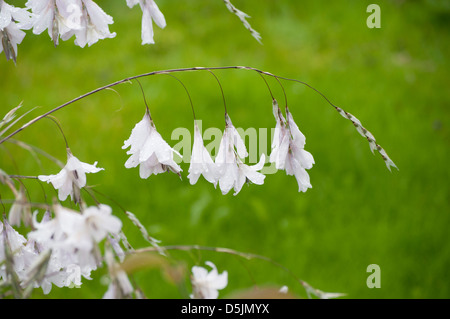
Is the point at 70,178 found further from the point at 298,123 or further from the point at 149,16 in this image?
the point at 298,123

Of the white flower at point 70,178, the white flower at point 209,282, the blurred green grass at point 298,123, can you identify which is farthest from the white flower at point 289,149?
the blurred green grass at point 298,123

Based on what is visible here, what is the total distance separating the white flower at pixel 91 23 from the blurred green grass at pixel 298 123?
2.87 feet

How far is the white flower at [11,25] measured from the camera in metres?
0.96

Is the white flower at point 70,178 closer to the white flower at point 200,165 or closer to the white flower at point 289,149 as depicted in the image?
the white flower at point 200,165

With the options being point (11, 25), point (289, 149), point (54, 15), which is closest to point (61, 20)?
point (54, 15)

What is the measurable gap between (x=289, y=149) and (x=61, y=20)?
538 mm

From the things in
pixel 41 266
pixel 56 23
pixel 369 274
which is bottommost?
pixel 369 274

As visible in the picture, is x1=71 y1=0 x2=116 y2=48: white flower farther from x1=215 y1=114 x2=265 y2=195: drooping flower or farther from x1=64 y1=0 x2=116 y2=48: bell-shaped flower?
x1=215 y1=114 x2=265 y2=195: drooping flower

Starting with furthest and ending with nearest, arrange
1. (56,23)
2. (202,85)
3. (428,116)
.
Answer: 1. (202,85)
2. (428,116)
3. (56,23)

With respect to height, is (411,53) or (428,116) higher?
(411,53)
